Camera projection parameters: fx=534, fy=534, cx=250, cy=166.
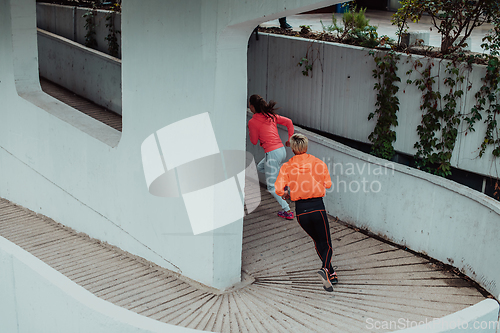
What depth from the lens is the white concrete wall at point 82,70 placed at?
535 inches

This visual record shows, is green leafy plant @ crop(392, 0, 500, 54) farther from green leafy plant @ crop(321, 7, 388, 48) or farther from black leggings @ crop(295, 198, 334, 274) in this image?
black leggings @ crop(295, 198, 334, 274)

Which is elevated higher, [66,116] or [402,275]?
[66,116]

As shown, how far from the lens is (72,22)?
15.9 metres

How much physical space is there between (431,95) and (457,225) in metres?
2.38

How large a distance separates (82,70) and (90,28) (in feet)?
4.72

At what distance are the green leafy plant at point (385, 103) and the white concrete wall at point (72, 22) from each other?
7825mm

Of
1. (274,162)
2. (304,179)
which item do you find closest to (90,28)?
(274,162)

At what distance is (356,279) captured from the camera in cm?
666

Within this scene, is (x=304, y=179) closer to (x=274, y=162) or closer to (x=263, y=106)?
(x=274, y=162)

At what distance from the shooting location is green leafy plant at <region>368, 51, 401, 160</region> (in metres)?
8.75

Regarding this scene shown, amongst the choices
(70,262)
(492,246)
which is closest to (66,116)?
(70,262)

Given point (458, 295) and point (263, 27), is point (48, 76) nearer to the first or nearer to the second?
point (263, 27)

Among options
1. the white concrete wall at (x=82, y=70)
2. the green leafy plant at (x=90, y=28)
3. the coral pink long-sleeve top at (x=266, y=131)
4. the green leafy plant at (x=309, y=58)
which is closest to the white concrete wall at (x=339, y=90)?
the green leafy plant at (x=309, y=58)

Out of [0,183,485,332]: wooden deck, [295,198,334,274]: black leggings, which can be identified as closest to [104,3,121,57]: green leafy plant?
[0,183,485,332]: wooden deck
